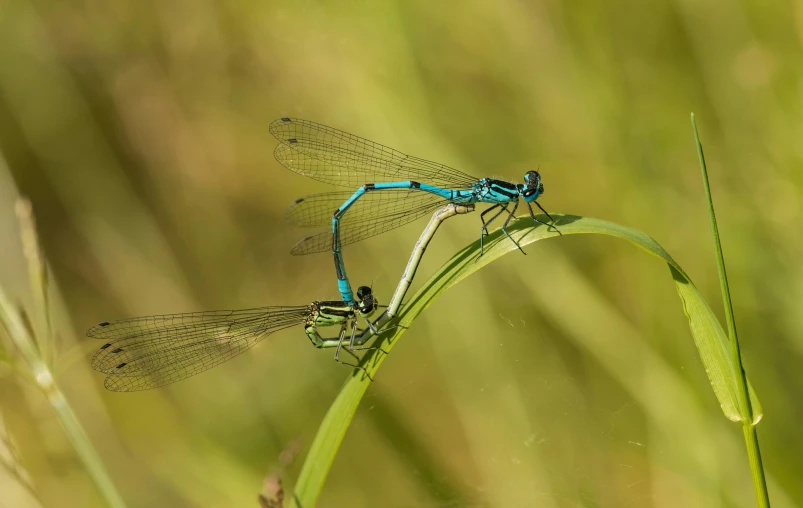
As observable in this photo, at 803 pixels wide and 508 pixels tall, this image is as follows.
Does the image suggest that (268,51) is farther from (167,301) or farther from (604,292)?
(604,292)

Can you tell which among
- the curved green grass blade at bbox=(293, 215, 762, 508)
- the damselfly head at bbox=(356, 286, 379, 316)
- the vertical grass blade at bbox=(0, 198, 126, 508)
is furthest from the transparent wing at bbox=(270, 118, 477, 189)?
the vertical grass blade at bbox=(0, 198, 126, 508)

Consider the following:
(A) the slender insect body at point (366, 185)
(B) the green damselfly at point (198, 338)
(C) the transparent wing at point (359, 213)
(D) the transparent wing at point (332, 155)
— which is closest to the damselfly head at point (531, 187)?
(A) the slender insect body at point (366, 185)

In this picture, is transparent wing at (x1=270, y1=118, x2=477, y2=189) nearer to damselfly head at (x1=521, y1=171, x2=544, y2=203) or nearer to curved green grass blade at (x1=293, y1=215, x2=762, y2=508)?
damselfly head at (x1=521, y1=171, x2=544, y2=203)

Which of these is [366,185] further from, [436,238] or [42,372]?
[42,372]

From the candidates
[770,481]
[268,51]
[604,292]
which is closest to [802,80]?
[604,292]

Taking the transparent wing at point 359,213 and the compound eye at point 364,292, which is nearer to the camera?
the compound eye at point 364,292

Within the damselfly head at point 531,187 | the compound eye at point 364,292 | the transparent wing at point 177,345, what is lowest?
the transparent wing at point 177,345

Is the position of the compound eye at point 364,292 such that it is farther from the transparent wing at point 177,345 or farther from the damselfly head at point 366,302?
the transparent wing at point 177,345
